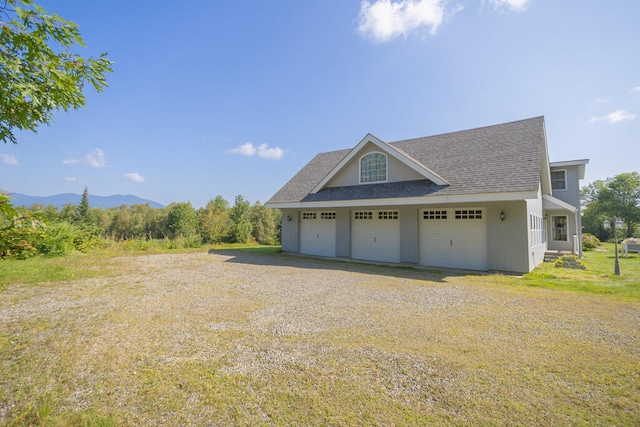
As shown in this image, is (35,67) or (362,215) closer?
(35,67)

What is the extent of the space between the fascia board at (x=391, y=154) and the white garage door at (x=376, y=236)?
6.81 feet

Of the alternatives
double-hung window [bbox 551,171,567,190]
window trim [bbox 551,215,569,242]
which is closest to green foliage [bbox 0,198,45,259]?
double-hung window [bbox 551,171,567,190]

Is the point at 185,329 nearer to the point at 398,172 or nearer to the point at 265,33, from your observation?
the point at 398,172

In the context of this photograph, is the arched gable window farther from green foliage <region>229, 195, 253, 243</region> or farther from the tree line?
green foliage <region>229, 195, 253, 243</region>

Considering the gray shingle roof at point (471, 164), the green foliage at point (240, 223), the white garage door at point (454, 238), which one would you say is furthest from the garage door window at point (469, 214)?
the green foliage at point (240, 223)

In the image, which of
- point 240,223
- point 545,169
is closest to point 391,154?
point 545,169

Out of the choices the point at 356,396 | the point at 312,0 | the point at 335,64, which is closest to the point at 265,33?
the point at 312,0

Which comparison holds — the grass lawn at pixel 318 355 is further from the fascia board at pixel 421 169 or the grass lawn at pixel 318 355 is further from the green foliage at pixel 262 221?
the green foliage at pixel 262 221

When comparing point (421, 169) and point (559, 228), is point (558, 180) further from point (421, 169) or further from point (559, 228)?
point (421, 169)

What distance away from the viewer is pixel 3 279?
25.9 ft

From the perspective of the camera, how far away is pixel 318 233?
47.5ft

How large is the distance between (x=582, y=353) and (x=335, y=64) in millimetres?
13320

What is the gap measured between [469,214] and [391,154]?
3.96 meters

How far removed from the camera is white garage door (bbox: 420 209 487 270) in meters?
10.2
